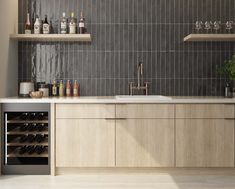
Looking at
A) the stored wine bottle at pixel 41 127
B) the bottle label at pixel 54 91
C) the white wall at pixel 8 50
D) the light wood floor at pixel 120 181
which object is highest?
the white wall at pixel 8 50

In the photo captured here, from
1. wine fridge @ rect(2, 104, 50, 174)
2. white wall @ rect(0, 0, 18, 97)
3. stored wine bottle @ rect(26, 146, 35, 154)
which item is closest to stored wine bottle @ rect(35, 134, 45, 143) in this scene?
wine fridge @ rect(2, 104, 50, 174)

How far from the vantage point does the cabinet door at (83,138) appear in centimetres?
425

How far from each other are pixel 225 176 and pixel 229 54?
1432 millimetres

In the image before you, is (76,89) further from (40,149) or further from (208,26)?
(208,26)

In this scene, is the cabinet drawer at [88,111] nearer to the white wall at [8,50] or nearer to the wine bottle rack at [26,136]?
the wine bottle rack at [26,136]

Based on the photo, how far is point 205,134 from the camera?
14.0 ft

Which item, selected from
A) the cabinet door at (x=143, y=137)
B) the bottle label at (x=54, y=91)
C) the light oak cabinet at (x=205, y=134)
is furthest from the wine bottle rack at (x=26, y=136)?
the light oak cabinet at (x=205, y=134)

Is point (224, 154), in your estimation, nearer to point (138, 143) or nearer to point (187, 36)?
point (138, 143)

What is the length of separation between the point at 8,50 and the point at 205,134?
2174mm

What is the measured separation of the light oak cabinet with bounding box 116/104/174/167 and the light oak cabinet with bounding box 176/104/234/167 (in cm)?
10

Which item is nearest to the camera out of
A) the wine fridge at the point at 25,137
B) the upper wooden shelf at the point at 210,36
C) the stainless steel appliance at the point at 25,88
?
the wine fridge at the point at 25,137

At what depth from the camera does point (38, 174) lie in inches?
168

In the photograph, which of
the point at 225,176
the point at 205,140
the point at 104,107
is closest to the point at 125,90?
the point at 104,107

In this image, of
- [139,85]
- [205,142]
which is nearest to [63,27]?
[139,85]
